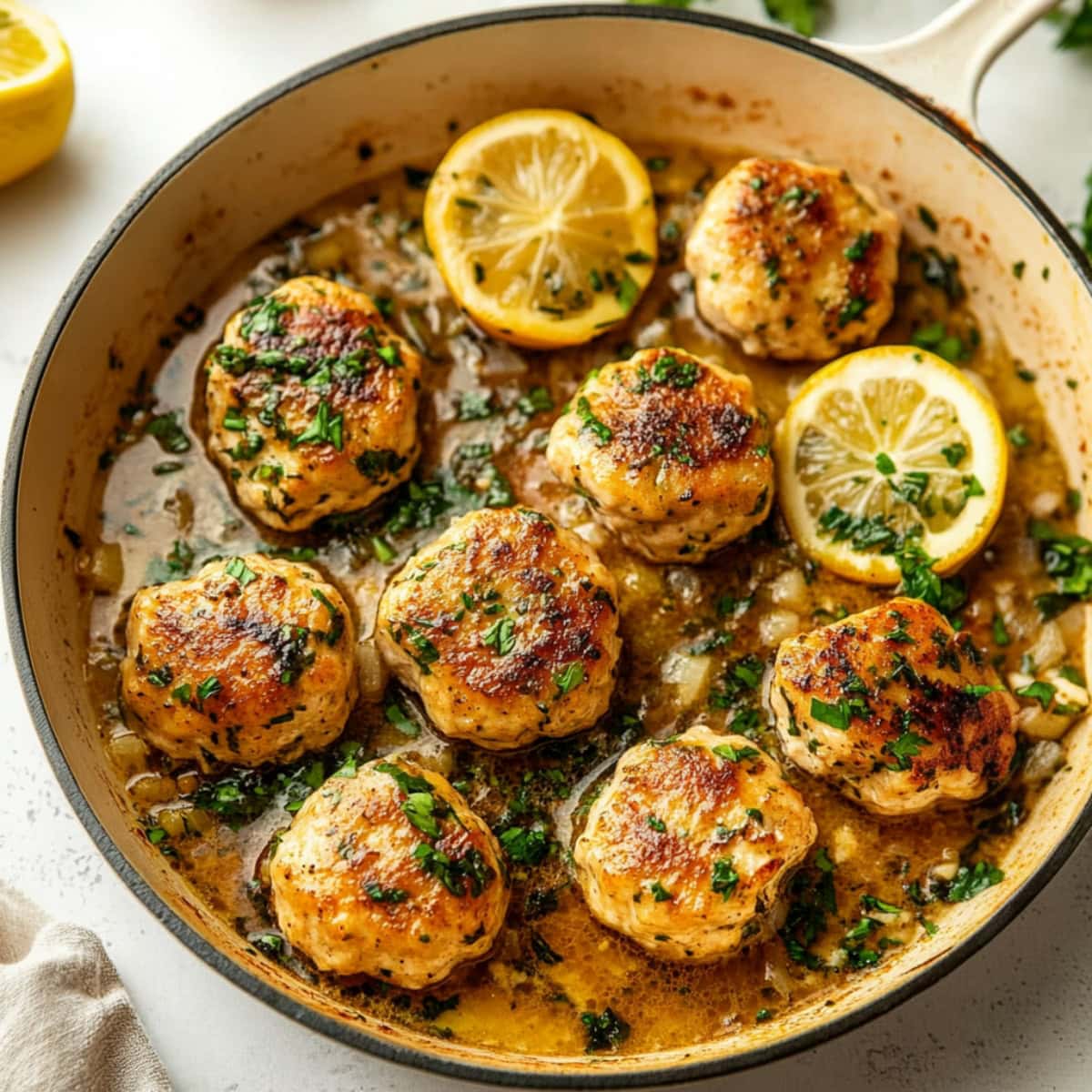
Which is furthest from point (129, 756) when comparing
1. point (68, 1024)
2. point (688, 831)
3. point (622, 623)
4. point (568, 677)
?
point (688, 831)

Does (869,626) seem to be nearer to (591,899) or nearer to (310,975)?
(591,899)

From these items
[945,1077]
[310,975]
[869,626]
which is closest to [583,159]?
[869,626]

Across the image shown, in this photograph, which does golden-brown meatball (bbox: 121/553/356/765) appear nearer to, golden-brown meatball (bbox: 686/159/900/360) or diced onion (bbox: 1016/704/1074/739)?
golden-brown meatball (bbox: 686/159/900/360)

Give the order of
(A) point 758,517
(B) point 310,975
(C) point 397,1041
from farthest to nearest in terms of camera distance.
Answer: (A) point 758,517, (B) point 310,975, (C) point 397,1041

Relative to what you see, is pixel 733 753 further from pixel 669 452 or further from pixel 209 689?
pixel 209 689

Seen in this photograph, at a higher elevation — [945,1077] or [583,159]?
[583,159]

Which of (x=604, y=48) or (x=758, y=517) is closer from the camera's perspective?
(x=758, y=517)

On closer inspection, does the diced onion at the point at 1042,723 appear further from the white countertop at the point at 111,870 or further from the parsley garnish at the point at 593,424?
the parsley garnish at the point at 593,424
